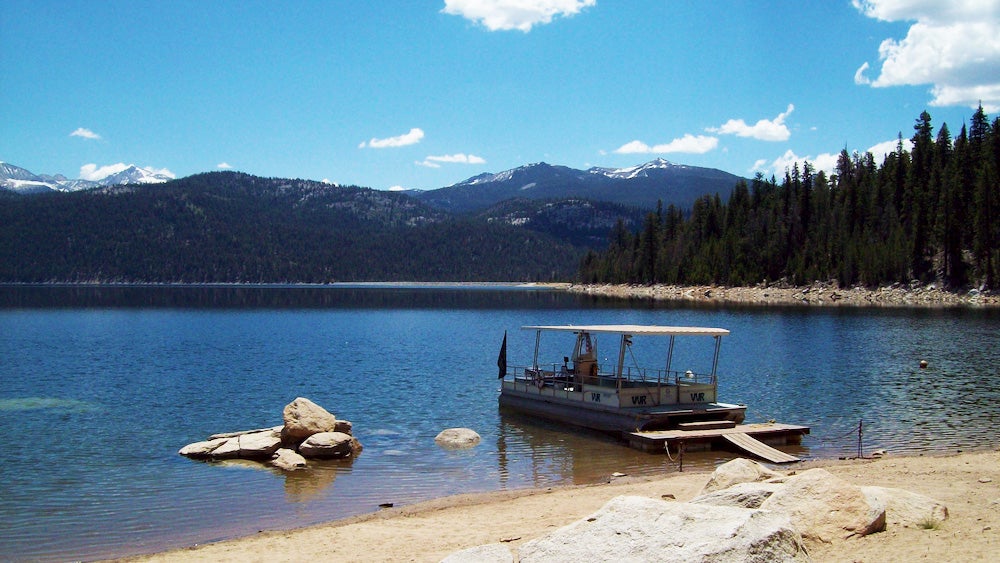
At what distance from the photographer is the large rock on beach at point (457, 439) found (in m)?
28.0

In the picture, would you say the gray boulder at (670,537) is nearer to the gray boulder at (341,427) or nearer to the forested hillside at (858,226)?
the gray boulder at (341,427)

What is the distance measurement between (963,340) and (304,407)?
5328cm

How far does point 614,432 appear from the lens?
96.1 ft

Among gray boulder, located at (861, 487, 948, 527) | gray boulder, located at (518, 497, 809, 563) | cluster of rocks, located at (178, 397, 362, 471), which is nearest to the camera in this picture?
gray boulder, located at (518, 497, 809, 563)

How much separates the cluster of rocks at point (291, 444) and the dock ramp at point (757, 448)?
42.6 feet

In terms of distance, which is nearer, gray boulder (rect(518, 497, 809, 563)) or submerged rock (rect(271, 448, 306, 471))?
gray boulder (rect(518, 497, 809, 563))

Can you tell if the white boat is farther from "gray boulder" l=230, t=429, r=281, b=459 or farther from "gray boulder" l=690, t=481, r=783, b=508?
"gray boulder" l=690, t=481, r=783, b=508

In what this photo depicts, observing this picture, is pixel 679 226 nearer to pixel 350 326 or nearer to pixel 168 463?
pixel 350 326

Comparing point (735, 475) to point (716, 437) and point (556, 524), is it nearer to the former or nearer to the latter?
point (556, 524)

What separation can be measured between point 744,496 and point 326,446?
16.9 metres

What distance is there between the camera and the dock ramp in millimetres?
24042

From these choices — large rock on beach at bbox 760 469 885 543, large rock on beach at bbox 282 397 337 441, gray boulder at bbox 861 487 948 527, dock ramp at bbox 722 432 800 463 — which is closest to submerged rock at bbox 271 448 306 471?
large rock on beach at bbox 282 397 337 441

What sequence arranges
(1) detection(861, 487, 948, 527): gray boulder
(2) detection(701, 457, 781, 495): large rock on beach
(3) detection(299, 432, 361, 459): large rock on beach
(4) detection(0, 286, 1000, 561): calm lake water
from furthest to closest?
1. (3) detection(299, 432, 361, 459): large rock on beach
2. (4) detection(0, 286, 1000, 561): calm lake water
3. (2) detection(701, 457, 781, 495): large rock on beach
4. (1) detection(861, 487, 948, 527): gray boulder

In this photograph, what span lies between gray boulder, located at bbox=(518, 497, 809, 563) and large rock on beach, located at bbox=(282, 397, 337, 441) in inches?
700
